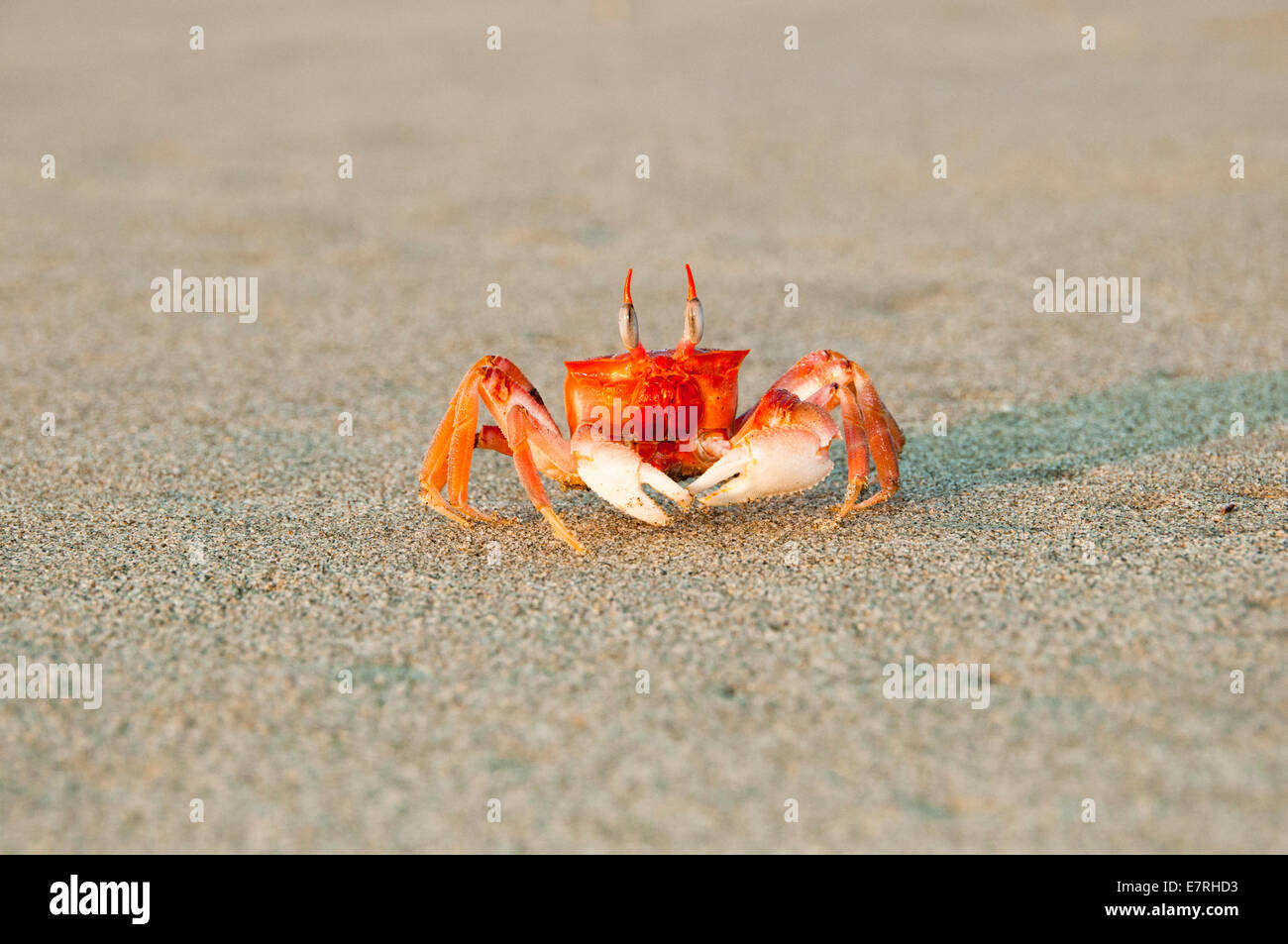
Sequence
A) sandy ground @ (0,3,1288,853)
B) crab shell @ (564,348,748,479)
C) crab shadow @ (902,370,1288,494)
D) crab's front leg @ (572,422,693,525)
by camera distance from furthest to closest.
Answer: crab shadow @ (902,370,1288,494) → crab shell @ (564,348,748,479) → crab's front leg @ (572,422,693,525) → sandy ground @ (0,3,1288,853)

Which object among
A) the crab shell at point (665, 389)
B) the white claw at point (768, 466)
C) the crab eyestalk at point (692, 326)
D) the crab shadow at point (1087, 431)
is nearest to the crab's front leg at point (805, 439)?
the white claw at point (768, 466)

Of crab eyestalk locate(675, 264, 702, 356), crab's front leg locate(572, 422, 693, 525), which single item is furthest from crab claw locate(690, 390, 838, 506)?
crab eyestalk locate(675, 264, 702, 356)

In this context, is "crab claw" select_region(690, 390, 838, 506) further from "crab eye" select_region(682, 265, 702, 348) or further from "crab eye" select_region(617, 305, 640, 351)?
"crab eye" select_region(617, 305, 640, 351)

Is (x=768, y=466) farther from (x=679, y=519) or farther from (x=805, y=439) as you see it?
(x=679, y=519)

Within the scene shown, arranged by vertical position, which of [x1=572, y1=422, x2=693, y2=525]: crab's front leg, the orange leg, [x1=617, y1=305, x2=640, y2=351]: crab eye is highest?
[x1=617, y1=305, x2=640, y2=351]: crab eye

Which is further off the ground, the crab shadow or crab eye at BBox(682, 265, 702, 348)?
crab eye at BBox(682, 265, 702, 348)
